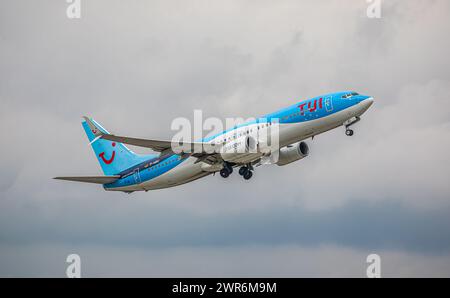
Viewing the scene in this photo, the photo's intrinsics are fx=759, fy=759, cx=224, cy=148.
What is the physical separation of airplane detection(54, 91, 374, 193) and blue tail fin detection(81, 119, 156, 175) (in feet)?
0.68

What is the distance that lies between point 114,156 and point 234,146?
17.2 metres

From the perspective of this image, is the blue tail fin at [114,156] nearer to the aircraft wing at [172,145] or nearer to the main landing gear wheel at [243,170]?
the aircraft wing at [172,145]

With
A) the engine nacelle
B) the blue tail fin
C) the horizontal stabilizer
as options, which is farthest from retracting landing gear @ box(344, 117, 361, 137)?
the horizontal stabilizer

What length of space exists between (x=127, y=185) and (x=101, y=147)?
28.3 feet

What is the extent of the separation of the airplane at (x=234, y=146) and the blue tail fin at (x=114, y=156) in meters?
0.21

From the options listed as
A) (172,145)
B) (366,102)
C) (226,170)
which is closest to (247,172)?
(226,170)

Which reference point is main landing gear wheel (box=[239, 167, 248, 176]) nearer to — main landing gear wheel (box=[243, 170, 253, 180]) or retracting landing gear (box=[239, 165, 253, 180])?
retracting landing gear (box=[239, 165, 253, 180])

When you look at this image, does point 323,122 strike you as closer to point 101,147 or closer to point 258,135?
point 258,135

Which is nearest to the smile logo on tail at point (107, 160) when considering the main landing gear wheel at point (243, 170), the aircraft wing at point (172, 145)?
the aircraft wing at point (172, 145)

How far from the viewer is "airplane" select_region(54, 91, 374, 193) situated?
5822 cm

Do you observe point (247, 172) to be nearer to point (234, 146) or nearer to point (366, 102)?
point (234, 146)

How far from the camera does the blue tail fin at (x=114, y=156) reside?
2763 inches
